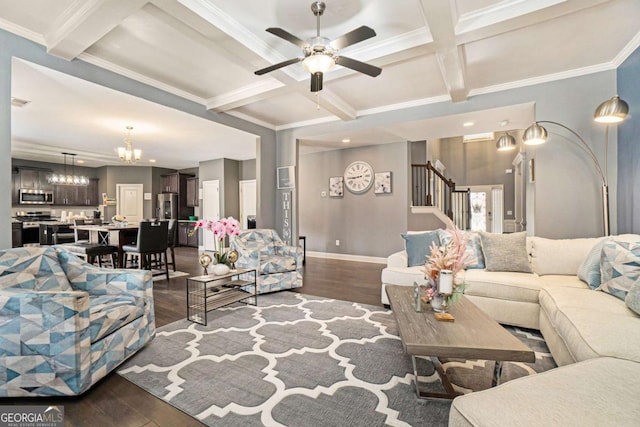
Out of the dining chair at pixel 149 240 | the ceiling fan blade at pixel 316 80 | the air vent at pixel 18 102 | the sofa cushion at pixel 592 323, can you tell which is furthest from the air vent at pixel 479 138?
the air vent at pixel 18 102

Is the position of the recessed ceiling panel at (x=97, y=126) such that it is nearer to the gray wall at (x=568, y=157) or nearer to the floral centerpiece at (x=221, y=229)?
the floral centerpiece at (x=221, y=229)

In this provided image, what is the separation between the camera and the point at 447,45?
2803 millimetres

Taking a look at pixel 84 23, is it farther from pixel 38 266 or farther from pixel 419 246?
pixel 419 246

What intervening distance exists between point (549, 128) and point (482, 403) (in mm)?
4047

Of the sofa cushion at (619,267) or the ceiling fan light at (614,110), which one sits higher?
the ceiling fan light at (614,110)

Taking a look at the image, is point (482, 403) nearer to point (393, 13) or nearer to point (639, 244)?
point (639, 244)

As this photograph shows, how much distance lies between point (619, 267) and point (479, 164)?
8534mm

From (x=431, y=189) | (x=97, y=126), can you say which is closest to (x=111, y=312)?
(x=97, y=126)

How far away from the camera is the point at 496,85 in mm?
4020

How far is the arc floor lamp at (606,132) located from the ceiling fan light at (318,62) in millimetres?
2428

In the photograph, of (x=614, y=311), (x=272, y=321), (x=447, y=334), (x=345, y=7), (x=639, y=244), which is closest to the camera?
(x=447, y=334)

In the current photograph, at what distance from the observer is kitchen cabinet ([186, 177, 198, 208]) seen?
31.3 ft

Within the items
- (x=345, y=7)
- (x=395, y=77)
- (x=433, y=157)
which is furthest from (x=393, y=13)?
(x=433, y=157)

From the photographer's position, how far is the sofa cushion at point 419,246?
11.6 feet
